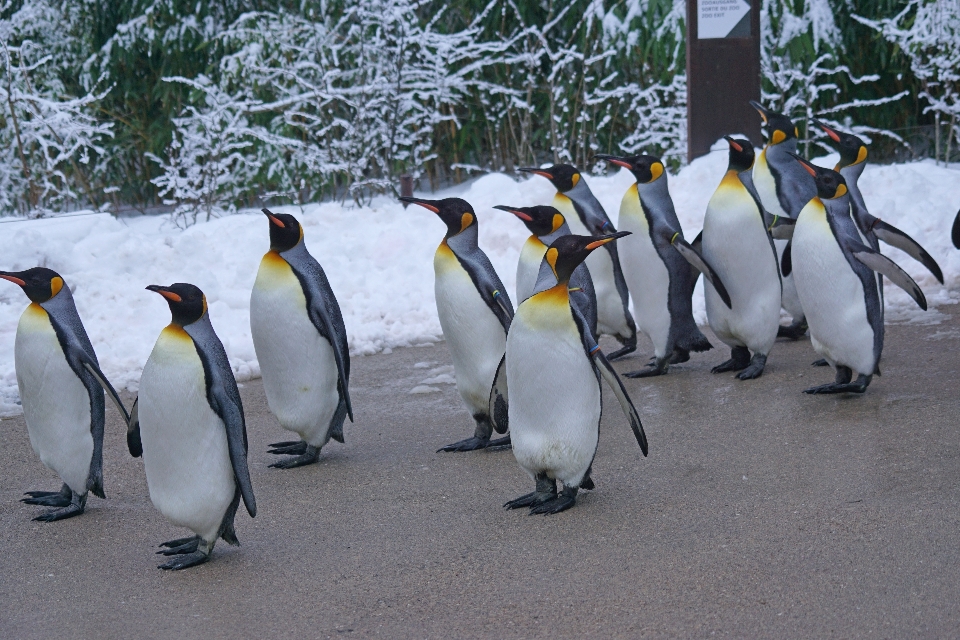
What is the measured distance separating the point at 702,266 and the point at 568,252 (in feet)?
6.21

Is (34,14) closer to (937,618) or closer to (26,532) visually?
(26,532)

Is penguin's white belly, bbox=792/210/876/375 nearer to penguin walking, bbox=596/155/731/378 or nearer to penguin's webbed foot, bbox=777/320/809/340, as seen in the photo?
penguin walking, bbox=596/155/731/378

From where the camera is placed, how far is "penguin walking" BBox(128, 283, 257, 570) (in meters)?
2.99

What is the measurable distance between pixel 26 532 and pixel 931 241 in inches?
231

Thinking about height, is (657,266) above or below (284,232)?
below

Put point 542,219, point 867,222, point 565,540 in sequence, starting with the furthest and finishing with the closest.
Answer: point 867,222 → point 542,219 → point 565,540

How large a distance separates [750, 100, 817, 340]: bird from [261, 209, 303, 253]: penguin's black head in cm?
299

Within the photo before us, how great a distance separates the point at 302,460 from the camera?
411 cm

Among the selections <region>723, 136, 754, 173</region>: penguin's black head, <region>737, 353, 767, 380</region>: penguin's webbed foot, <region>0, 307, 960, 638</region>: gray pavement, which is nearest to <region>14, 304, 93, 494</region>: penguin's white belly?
<region>0, 307, 960, 638</region>: gray pavement

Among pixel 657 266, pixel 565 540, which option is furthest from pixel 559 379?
pixel 657 266

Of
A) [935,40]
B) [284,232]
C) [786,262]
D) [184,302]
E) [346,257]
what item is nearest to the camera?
[184,302]

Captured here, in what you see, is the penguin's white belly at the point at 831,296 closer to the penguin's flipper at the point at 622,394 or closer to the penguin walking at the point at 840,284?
the penguin walking at the point at 840,284

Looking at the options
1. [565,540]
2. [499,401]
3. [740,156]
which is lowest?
[565,540]

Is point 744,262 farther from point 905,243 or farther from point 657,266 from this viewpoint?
point 905,243
